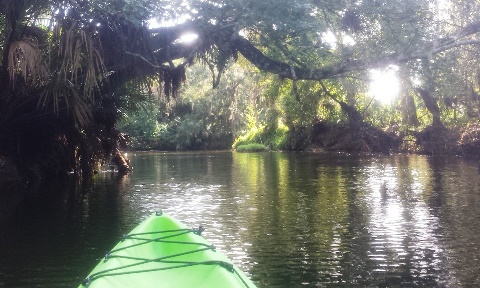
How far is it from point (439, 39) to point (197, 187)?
7.53m

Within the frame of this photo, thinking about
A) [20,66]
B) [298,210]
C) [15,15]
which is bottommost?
[298,210]

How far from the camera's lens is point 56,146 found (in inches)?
857

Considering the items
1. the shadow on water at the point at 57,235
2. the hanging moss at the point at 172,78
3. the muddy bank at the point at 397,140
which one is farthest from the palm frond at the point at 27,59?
the muddy bank at the point at 397,140

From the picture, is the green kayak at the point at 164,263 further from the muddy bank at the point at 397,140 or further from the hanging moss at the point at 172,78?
the muddy bank at the point at 397,140

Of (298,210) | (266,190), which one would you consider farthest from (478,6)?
(298,210)

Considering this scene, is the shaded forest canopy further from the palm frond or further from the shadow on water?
the shadow on water

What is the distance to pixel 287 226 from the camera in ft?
38.8

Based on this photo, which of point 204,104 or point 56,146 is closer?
point 56,146

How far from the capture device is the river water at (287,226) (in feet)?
27.6

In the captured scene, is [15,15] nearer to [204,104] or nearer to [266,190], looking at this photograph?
[266,190]

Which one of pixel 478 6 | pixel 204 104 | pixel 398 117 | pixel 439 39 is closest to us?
pixel 439 39

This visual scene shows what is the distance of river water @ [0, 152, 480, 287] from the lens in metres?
8.40

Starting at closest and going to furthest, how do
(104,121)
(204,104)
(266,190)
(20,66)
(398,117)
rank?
(20,66) → (266,190) → (104,121) → (398,117) → (204,104)

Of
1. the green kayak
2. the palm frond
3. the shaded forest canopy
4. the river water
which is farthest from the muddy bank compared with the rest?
the green kayak
